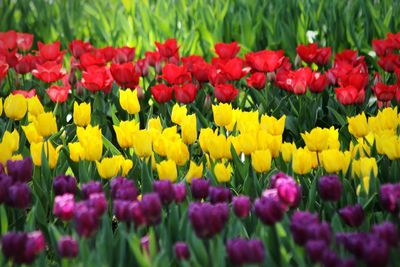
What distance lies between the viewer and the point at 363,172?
106 inches

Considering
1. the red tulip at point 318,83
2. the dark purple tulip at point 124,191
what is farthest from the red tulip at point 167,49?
the dark purple tulip at point 124,191

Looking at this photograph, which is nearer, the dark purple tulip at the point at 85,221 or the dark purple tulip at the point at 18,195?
the dark purple tulip at the point at 85,221

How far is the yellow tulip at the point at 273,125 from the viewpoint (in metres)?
3.12

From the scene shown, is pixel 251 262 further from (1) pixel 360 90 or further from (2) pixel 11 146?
(1) pixel 360 90

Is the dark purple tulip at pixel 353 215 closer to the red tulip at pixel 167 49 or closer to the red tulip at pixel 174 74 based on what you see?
the red tulip at pixel 174 74

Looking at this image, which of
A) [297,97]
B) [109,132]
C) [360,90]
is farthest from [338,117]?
[109,132]

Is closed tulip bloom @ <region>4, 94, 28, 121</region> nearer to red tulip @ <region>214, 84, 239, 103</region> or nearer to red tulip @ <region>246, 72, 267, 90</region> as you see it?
red tulip @ <region>214, 84, 239, 103</region>

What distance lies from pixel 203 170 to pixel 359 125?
61 cm

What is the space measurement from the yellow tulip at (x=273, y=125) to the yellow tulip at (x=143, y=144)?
1.56 feet

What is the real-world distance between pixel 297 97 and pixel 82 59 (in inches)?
45.3

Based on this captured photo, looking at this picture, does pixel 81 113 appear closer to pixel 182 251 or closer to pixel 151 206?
pixel 151 206

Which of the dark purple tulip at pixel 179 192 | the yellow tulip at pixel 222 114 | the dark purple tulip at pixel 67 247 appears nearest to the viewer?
the dark purple tulip at pixel 67 247

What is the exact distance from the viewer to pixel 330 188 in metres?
2.36

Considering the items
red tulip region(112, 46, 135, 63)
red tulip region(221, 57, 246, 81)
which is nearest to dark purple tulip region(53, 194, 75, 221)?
red tulip region(221, 57, 246, 81)
